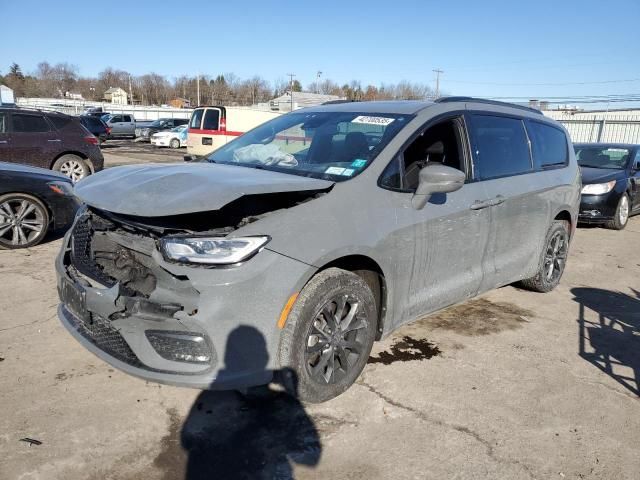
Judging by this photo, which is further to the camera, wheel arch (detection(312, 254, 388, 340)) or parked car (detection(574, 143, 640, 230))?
parked car (detection(574, 143, 640, 230))

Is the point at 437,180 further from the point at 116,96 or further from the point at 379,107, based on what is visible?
the point at 116,96

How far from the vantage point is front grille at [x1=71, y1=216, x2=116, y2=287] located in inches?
119

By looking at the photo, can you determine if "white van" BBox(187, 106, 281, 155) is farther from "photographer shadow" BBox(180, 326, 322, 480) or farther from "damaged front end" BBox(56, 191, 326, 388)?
"photographer shadow" BBox(180, 326, 322, 480)

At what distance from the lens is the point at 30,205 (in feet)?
20.1

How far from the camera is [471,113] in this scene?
415cm

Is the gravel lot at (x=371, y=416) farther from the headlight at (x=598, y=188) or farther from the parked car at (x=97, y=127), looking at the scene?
the parked car at (x=97, y=127)

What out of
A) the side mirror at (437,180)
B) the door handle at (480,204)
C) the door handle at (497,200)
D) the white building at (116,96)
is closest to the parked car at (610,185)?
the door handle at (497,200)

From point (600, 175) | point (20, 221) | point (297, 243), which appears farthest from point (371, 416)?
point (600, 175)

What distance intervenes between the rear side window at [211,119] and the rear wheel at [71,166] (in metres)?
7.57

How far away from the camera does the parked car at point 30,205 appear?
600 cm

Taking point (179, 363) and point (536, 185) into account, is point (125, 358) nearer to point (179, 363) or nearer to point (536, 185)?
point (179, 363)

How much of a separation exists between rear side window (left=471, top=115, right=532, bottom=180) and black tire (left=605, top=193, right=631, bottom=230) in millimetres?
5677

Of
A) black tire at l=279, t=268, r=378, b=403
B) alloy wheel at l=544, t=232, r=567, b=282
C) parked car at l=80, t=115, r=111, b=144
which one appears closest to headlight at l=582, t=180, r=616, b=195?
alloy wheel at l=544, t=232, r=567, b=282

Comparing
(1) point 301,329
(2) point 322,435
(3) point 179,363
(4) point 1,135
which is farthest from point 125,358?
(4) point 1,135
